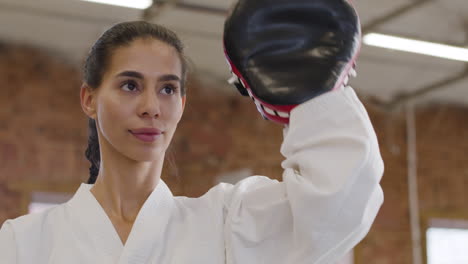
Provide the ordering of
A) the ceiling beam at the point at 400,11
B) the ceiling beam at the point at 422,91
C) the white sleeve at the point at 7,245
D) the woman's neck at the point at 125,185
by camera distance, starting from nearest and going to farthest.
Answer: the white sleeve at the point at 7,245, the woman's neck at the point at 125,185, the ceiling beam at the point at 400,11, the ceiling beam at the point at 422,91

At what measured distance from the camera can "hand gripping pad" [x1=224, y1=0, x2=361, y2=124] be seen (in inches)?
46.1

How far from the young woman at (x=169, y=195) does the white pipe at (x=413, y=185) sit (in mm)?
5321

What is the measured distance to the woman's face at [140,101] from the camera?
140cm

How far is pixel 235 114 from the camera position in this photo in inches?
254

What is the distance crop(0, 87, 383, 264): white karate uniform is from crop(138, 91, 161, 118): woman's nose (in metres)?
0.18

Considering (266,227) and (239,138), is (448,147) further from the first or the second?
(266,227)

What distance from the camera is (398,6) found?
16.2 feet

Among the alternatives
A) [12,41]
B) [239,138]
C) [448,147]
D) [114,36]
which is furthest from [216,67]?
[114,36]

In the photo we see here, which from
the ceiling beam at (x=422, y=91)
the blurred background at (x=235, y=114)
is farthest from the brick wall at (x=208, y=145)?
the ceiling beam at (x=422, y=91)

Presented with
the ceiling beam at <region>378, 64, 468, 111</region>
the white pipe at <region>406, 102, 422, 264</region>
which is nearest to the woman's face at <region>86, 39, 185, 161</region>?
the ceiling beam at <region>378, 64, 468, 111</region>

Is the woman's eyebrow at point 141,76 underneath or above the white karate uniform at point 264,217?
above

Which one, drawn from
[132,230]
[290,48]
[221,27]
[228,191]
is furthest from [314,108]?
[221,27]

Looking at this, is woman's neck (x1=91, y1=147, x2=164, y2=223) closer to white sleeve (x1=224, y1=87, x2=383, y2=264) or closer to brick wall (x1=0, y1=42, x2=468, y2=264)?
white sleeve (x1=224, y1=87, x2=383, y2=264)

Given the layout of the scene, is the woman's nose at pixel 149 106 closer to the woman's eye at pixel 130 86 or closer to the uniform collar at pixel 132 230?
the woman's eye at pixel 130 86
